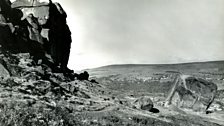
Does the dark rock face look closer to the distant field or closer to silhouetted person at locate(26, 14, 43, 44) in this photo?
silhouetted person at locate(26, 14, 43, 44)

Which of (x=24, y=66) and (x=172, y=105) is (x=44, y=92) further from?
(x=172, y=105)

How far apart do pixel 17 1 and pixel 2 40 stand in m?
12.4

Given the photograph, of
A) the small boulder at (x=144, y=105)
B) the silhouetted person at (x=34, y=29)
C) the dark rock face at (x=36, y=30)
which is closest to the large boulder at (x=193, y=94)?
the small boulder at (x=144, y=105)

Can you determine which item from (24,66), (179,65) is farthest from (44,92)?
(179,65)

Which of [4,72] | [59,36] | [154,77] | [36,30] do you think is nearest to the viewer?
[4,72]

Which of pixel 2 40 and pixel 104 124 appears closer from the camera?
pixel 104 124

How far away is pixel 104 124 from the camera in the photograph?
13.9m

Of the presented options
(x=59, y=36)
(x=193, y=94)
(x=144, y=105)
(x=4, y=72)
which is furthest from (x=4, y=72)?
(x=59, y=36)

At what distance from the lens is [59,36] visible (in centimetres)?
4238

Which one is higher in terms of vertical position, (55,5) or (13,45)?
(55,5)

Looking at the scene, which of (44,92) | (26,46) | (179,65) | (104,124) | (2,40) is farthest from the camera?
(179,65)

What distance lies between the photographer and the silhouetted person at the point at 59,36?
39344mm

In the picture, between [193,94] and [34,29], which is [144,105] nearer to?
[193,94]

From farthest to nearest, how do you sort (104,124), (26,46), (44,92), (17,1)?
(17,1) → (26,46) → (44,92) → (104,124)
